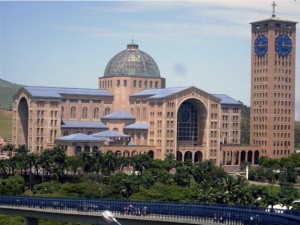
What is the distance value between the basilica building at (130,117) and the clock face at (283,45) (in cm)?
1743

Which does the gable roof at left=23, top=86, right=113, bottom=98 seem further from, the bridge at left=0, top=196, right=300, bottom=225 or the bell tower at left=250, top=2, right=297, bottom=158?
the bridge at left=0, top=196, right=300, bottom=225

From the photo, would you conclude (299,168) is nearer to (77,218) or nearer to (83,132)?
(83,132)

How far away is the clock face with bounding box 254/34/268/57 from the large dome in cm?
2529

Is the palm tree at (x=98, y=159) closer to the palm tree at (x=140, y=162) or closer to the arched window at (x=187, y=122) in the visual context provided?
the palm tree at (x=140, y=162)

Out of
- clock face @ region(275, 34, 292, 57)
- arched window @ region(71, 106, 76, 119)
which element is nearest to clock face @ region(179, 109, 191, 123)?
arched window @ region(71, 106, 76, 119)

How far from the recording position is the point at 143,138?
550 feet

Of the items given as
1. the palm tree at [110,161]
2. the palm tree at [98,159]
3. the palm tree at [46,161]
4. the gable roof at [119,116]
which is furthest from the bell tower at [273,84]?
the palm tree at [46,161]

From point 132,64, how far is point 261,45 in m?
31.7

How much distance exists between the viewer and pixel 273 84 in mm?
177625

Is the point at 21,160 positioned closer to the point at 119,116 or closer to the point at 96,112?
the point at 119,116

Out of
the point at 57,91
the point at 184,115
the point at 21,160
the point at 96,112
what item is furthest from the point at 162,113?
the point at 21,160

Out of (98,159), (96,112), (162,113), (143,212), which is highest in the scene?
(96,112)

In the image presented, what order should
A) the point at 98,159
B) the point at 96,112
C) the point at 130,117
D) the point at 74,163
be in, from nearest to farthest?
1. the point at 98,159
2. the point at 74,163
3. the point at 130,117
4. the point at 96,112

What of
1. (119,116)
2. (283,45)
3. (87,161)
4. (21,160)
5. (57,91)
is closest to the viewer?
(21,160)
